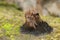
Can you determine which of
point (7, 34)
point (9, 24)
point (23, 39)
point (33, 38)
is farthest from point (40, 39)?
point (9, 24)

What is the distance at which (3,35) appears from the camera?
7.70 feet

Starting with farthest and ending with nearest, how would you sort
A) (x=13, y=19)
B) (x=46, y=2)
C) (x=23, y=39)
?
(x=46, y=2), (x=13, y=19), (x=23, y=39)

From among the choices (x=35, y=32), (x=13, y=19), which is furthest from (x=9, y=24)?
(x=35, y=32)

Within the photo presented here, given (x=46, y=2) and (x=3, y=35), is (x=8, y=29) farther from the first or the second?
(x=46, y=2)

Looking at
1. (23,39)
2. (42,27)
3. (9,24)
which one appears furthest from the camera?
(9,24)

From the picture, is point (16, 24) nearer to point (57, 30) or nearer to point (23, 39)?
point (23, 39)

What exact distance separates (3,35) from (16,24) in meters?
0.41

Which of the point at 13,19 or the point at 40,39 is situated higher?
the point at 13,19

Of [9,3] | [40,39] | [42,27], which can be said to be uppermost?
[9,3]

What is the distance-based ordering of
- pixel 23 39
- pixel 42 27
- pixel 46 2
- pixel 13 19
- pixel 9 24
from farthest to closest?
pixel 46 2 → pixel 13 19 → pixel 9 24 → pixel 42 27 → pixel 23 39

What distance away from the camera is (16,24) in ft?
8.83

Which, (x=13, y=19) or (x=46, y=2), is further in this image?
(x=46, y=2)

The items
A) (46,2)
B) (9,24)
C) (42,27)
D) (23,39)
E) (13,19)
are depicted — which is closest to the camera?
(23,39)

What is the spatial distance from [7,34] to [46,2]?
213cm
